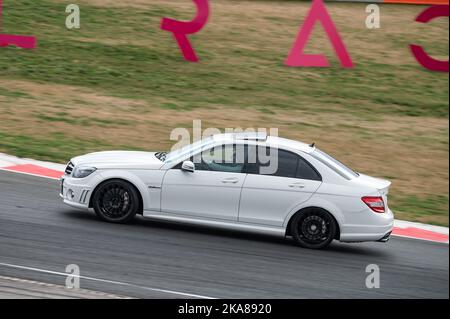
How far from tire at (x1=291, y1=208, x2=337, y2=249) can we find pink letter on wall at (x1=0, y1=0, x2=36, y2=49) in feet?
51.8

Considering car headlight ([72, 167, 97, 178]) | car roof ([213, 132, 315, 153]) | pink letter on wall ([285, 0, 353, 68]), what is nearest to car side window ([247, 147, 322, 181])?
car roof ([213, 132, 315, 153])

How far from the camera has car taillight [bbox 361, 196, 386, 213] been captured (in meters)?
12.3

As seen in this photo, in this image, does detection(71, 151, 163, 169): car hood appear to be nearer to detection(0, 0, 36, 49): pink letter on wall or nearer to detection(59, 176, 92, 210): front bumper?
detection(59, 176, 92, 210): front bumper

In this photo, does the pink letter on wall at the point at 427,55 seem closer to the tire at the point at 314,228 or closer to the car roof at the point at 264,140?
the car roof at the point at 264,140

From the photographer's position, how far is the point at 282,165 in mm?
12445

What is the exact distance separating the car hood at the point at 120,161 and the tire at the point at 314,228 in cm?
220

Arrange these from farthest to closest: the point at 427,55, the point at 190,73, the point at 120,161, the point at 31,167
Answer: the point at 427,55 < the point at 190,73 < the point at 31,167 < the point at 120,161

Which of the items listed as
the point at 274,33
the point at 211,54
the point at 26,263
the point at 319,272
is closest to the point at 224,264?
the point at 319,272

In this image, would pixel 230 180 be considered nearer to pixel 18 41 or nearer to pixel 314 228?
pixel 314 228

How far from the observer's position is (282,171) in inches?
489

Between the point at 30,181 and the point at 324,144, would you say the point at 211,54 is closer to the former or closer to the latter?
the point at 324,144

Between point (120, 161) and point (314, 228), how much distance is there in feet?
9.90

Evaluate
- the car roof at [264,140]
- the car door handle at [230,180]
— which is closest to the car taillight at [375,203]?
the car roof at [264,140]

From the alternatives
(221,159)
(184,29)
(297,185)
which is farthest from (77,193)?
(184,29)
